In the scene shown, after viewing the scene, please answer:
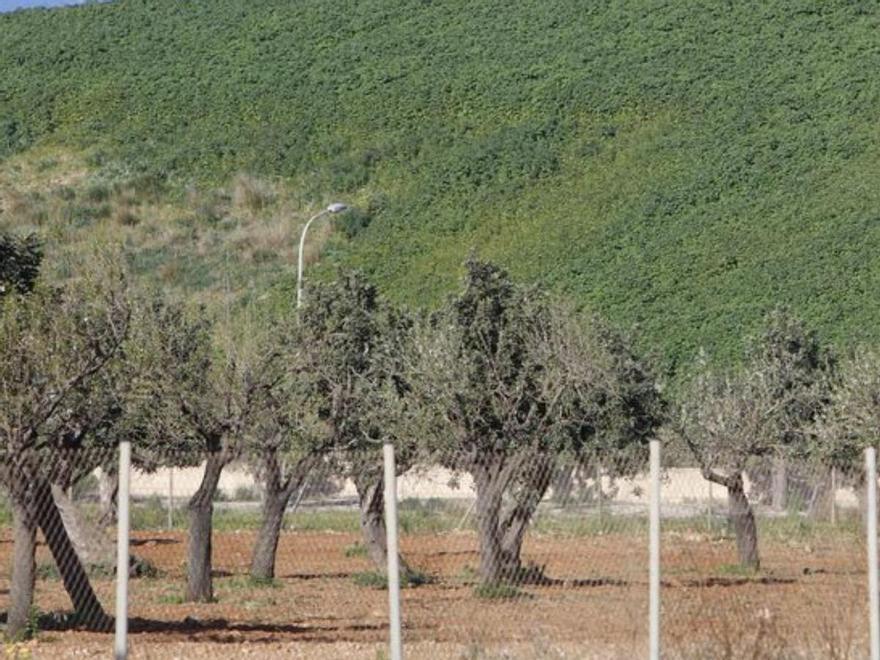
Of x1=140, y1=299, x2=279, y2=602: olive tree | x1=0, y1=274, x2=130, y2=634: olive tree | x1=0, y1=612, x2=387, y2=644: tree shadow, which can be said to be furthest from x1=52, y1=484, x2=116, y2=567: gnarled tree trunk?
x1=0, y1=274, x2=130, y2=634: olive tree

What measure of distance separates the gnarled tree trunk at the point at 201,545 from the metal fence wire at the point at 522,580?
3 centimetres

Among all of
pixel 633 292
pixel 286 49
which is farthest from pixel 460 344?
pixel 286 49

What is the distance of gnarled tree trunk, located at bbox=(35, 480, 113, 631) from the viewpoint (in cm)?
1758

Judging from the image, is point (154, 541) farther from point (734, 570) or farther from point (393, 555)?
point (393, 555)

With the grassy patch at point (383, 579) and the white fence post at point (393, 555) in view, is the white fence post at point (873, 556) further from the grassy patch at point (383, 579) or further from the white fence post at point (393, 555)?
the grassy patch at point (383, 579)

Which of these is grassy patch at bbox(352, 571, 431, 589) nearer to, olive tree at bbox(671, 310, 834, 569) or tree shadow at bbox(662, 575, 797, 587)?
olive tree at bbox(671, 310, 834, 569)

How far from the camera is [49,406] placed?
17703 mm

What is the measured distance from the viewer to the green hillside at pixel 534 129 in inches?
2886

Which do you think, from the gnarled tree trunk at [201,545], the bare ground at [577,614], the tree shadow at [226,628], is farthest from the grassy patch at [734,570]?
the gnarled tree trunk at [201,545]

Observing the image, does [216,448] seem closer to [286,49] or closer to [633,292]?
[633,292]

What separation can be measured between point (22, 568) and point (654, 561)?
274 inches

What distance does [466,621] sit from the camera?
1605 centimetres

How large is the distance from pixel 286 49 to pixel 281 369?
310ft

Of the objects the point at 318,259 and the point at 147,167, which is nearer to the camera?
the point at 318,259
